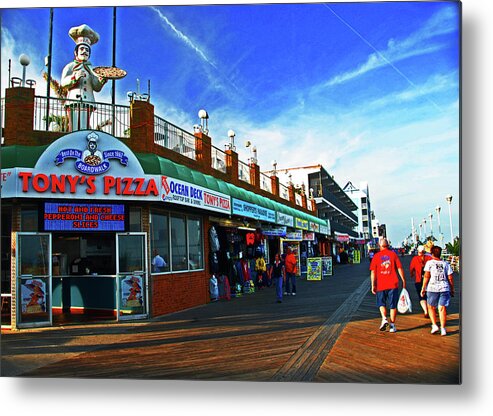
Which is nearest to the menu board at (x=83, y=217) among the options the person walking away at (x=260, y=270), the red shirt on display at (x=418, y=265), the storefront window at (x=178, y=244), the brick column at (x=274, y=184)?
the storefront window at (x=178, y=244)

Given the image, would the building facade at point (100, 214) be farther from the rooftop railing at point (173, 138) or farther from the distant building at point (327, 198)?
the distant building at point (327, 198)

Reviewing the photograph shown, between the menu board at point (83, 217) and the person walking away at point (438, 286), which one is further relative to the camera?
the menu board at point (83, 217)

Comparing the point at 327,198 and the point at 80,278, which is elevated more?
the point at 327,198

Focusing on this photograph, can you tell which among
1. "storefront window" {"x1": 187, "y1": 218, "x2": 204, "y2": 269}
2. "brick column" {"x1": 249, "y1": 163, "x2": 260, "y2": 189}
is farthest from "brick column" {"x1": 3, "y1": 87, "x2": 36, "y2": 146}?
"brick column" {"x1": 249, "y1": 163, "x2": 260, "y2": 189}

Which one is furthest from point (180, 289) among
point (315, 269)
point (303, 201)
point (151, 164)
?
point (303, 201)

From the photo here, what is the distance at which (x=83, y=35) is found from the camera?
888cm

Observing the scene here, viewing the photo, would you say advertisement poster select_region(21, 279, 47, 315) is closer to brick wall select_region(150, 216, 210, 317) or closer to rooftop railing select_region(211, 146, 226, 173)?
brick wall select_region(150, 216, 210, 317)

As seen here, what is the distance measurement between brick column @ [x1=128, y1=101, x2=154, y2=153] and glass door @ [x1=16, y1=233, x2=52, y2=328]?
8.69 ft

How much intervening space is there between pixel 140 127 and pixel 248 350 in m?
5.67

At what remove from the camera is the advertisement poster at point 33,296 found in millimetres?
9609

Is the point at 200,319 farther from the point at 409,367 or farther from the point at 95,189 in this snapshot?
the point at 409,367

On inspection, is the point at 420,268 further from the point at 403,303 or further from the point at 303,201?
the point at 303,201

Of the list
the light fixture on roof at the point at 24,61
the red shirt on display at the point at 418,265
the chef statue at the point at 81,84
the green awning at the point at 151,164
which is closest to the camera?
the light fixture on roof at the point at 24,61

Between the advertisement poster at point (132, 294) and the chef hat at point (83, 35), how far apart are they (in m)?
4.77
